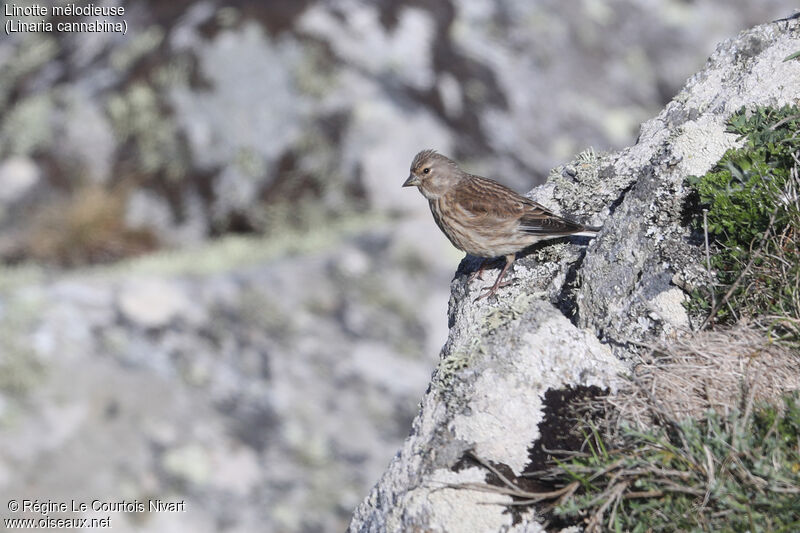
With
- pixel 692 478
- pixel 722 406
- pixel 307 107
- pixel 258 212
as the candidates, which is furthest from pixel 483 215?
pixel 307 107

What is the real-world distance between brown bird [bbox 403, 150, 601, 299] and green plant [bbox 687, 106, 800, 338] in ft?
2.74

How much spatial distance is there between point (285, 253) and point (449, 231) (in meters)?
2.47

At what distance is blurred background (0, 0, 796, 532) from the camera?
18.8 ft

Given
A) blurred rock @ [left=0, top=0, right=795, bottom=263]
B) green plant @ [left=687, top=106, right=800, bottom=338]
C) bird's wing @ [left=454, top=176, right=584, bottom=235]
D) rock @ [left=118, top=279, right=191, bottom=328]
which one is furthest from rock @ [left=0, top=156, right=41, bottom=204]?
green plant @ [left=687, top=106, right=800, bottom=338]

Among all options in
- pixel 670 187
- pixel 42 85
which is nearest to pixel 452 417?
pixel 670 187

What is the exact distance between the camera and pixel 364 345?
6.53 metres

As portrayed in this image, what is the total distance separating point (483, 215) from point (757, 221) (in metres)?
2.13

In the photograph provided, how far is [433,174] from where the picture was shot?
19.0 ft

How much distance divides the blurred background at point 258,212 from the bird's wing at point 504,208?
5.22 feet

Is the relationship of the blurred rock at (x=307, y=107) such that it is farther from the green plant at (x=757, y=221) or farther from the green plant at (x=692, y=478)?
the green plant at (x=692, y=478)

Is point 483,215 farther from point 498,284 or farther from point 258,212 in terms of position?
point 258,212

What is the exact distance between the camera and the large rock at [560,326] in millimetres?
3035

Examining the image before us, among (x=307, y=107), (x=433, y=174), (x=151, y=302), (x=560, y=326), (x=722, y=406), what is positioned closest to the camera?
(x=722, y=406)

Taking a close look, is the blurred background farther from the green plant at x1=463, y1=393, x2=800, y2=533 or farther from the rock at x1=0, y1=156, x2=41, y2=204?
the green plant at x1=463, y1=393, x2=800, y2=533
